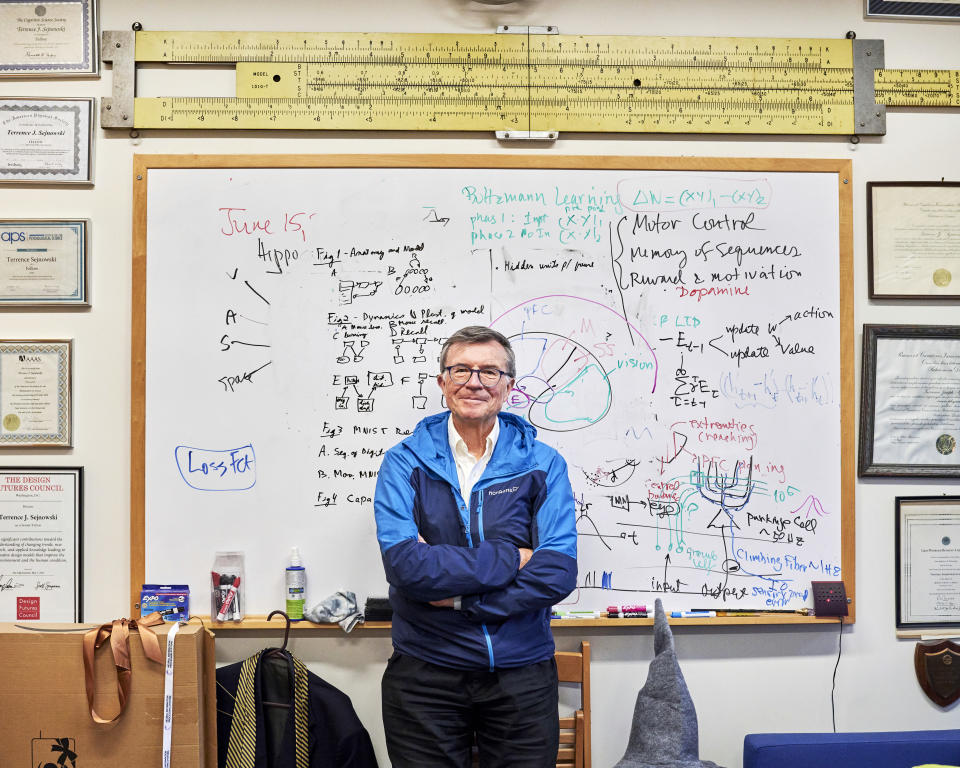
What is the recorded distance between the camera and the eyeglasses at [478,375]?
1.86 meters

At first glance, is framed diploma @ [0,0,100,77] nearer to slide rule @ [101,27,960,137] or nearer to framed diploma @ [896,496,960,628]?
slide rule @ [101,27,960,137]

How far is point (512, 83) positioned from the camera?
7.52 feet

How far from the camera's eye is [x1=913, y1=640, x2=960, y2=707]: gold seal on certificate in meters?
2.31

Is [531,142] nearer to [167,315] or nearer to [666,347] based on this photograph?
[666,347]

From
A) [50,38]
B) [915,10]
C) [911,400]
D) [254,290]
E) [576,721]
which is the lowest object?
[576,721]

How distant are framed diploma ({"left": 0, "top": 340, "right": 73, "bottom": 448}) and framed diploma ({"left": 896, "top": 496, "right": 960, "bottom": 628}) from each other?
8.56 ft

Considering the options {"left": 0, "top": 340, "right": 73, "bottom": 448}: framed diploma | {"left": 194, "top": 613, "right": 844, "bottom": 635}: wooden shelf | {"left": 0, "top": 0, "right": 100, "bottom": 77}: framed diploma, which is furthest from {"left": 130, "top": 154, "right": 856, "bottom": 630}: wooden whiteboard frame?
{"left": 0, "top": 0, "right": 100, "bottom": 77}: framed diploma

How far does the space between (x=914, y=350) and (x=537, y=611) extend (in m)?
1.48

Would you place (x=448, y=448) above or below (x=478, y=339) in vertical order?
below

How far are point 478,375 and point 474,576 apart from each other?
0.49 metres

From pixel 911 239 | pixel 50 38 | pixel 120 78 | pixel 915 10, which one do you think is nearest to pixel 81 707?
pixel 120 78

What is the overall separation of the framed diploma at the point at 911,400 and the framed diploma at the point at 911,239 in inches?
5.2

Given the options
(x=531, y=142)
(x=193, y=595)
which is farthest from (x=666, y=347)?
(x=193, y=595)

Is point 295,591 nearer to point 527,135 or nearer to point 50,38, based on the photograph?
point 527,135
